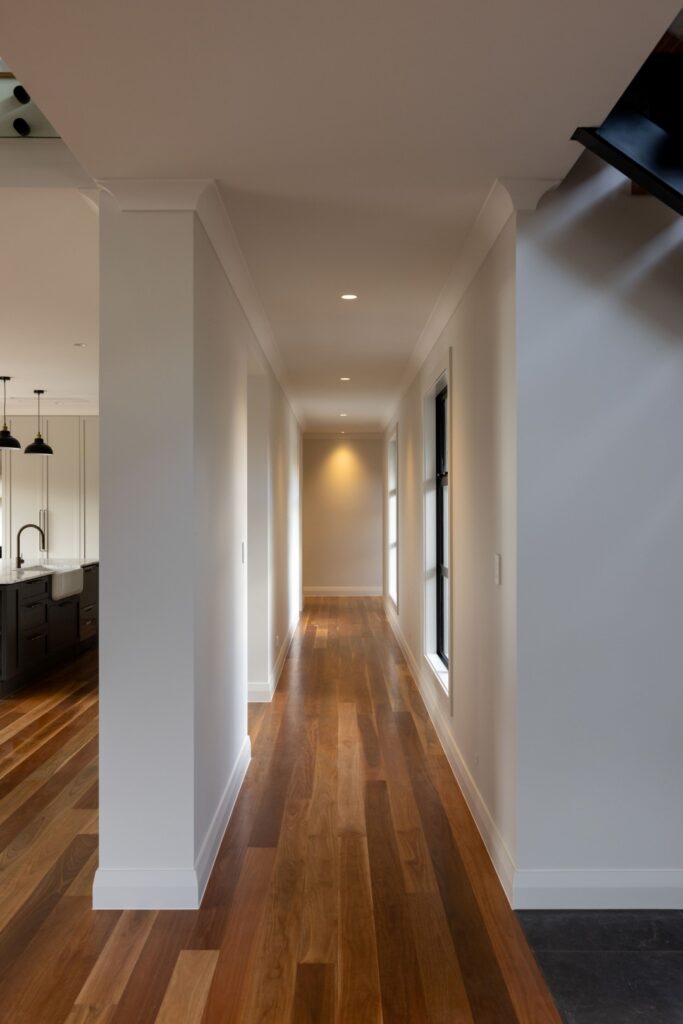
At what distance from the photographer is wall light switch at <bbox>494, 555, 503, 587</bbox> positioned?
110 inches

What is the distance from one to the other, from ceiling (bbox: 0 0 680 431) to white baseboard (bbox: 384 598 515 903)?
7.71 ft

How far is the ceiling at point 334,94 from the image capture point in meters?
1.69

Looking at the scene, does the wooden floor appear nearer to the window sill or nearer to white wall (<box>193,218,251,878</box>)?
white wall (<box>193,218,251,878</box>)

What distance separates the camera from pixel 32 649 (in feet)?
19.2

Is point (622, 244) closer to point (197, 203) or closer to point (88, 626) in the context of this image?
point (197, 203)

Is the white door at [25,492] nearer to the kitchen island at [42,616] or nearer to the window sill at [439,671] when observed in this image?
the kitchen island at [42,616]

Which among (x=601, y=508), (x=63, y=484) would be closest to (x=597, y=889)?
(x=601, y=508)

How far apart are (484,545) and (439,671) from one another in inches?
77.9

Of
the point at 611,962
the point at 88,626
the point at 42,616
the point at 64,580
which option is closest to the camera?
the point at 611,962

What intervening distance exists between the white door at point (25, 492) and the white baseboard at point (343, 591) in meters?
4.20

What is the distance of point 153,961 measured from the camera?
2.21 meters

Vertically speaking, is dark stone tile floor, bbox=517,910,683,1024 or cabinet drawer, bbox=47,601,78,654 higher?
cabinet drawer, bbox=47,601,78,654

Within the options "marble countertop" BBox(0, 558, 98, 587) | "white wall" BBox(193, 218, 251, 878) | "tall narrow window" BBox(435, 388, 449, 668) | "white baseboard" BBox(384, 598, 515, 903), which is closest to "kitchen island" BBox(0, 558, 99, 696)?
"marble countertop" BBox(0, 558, 98, 587)

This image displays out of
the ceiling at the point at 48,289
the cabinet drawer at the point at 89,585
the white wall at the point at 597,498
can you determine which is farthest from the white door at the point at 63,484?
the white wall at the point at 597,498
